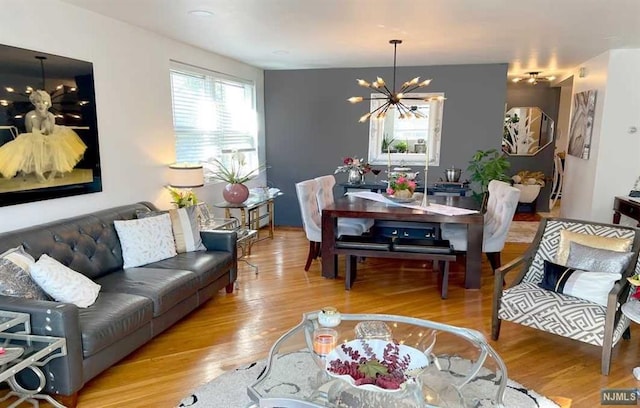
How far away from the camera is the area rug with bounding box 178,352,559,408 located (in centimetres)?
243

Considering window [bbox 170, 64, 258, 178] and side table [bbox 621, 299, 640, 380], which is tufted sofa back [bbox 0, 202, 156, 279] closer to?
window [bbox 170, 64, 258, 178]

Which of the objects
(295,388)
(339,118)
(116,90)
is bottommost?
(295,388)

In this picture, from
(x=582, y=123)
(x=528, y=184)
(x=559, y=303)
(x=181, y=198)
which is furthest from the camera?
(x=528, y=184)

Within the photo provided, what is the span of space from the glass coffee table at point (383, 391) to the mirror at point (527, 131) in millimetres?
6658

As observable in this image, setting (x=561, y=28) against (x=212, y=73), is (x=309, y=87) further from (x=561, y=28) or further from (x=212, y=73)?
(x=561, y=28)

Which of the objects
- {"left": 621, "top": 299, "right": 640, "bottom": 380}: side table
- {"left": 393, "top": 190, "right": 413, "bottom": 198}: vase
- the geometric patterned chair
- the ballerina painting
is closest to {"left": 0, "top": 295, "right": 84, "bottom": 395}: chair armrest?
the ballerina painting

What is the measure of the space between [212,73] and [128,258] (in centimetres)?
290

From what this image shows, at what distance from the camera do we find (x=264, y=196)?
20.2 ft

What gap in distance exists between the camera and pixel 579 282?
9.98 ft

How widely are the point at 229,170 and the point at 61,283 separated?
3.56m

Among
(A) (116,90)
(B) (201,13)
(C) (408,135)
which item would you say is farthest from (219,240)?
(C) (408,135)

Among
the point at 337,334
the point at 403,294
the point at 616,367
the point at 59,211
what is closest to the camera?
the point at 337,334

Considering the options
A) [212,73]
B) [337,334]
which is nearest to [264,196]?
[212,73]

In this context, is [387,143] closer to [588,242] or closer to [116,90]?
[588,242]
